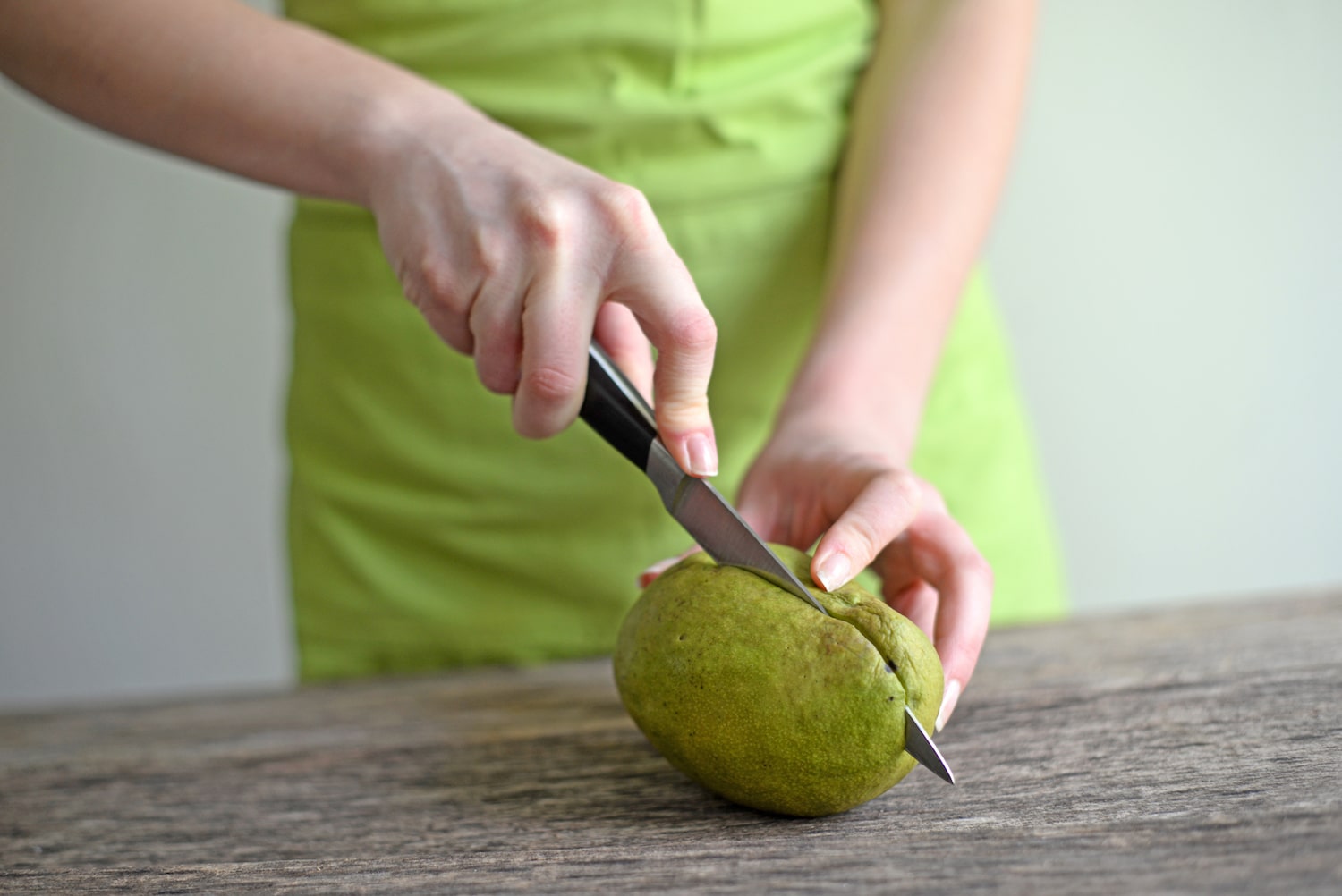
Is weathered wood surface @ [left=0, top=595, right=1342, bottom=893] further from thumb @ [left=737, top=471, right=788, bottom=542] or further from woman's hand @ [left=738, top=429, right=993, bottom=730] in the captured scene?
Result: thumb @ [left=737, top=471, right=788, bottom=542]

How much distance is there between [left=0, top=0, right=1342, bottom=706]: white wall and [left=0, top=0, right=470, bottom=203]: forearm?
1.52 meters

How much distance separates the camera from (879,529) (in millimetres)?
801

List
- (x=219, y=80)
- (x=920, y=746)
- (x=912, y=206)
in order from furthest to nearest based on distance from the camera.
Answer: (x=912, y=206) → (x=219, y=80) → (x=920, y=746)

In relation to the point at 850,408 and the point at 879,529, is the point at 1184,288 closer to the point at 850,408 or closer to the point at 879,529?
the point at 850,408

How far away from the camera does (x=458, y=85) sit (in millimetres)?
1232

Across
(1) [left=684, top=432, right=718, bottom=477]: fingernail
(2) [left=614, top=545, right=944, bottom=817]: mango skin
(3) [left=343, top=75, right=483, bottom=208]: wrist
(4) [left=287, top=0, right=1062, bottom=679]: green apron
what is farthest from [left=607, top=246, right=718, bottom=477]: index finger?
(4) [left=287, top=0, right=1062, bottom=679]: green apron

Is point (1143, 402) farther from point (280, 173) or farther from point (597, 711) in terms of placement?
point (280, 173)

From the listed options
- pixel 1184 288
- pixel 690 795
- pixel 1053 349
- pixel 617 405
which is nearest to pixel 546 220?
pixel 617 405

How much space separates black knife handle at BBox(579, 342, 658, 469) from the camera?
0.85 m

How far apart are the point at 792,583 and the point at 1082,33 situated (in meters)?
1.93

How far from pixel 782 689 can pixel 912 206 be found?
2.14 ft

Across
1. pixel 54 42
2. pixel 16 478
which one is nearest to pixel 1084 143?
pixel 54 42

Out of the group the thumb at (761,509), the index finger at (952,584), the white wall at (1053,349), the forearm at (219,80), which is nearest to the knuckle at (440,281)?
the forearm at (219,80)

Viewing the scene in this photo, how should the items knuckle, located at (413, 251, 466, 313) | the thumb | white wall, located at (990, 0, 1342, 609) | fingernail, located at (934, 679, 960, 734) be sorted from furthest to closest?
white wall, located at (990, 0, 1342, 609), the thumb, knuckle, located at (413, 251, 466, 313), fingernail, located at (934, 679, 960, 734)
